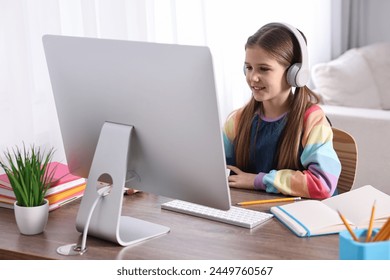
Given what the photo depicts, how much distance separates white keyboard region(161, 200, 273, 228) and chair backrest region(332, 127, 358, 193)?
482 millimetres

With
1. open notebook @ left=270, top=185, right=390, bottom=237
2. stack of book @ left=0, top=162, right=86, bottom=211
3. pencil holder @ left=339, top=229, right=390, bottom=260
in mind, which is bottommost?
open notebook @ left=270, top=185, right=390, bottom=237

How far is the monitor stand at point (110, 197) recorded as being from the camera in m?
1.50

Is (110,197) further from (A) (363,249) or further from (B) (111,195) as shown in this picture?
(A) (363,249)

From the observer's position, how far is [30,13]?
2.12 meters

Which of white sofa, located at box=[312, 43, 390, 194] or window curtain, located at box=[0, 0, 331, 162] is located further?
white sofa, located at box=[312, 43, 390, 194]

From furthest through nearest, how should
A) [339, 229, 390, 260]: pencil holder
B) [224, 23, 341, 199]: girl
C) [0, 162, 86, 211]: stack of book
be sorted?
[224, 23, 341, 199]: girl, [0, 162, 86, 211]: stack of book, [339, 229, 390, 260]: pencil holder

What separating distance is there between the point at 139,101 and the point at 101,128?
0.16 meters

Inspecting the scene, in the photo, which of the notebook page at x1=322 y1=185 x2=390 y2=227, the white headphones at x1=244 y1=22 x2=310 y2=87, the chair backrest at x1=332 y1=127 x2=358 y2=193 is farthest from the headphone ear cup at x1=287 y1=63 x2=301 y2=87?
the notebook page at x1=322 y1=185 x2=390 y2=227

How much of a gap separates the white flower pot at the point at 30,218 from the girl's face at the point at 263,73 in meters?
0.74

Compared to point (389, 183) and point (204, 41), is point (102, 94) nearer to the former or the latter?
point (204, 41)

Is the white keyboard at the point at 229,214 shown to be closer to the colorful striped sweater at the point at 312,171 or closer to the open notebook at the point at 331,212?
the open notebook at the point at 331,212

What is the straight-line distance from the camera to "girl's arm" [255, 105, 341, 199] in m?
1.81

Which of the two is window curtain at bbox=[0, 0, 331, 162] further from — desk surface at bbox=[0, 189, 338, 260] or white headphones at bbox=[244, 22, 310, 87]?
white headphones at bbox=[244, 22, 310, 87]

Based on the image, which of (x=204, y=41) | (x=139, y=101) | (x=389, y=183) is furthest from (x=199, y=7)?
(x=139, y=101)
